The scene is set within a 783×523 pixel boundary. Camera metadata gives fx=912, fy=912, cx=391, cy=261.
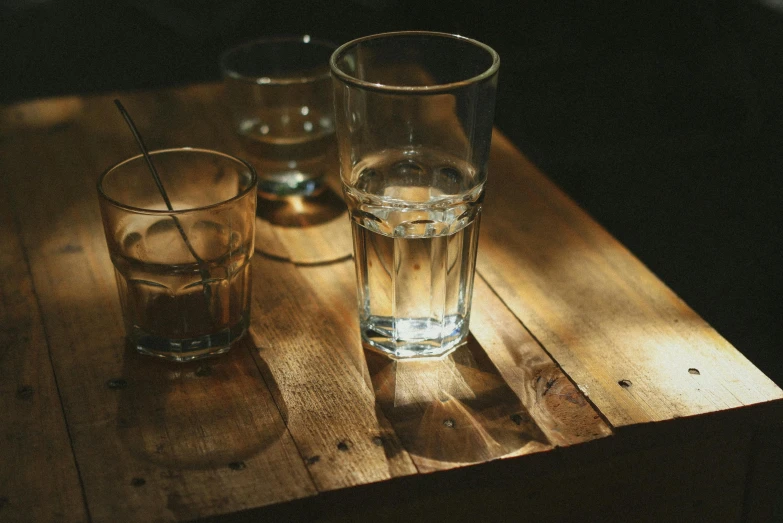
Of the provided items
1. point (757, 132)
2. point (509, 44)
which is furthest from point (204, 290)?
point (757, 132)

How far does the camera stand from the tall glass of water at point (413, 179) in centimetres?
64

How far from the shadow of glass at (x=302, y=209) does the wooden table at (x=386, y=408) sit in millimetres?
53

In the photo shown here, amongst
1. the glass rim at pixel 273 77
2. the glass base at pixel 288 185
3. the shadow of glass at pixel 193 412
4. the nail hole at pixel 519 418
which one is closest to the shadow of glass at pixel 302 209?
the glass base at pixel 288 185

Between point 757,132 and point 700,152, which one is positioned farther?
point 700,152

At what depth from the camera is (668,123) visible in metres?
1.86

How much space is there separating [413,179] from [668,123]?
1.31 meters

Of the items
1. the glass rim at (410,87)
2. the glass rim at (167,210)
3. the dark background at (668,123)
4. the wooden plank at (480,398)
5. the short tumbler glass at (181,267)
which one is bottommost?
the dark background at (668,123)

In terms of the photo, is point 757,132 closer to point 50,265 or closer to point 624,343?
point 624,343

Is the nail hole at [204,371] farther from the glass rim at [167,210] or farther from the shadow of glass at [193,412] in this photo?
the glass rim at [167,210]

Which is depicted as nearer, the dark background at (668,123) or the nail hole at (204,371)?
the nail hole at (204,371)

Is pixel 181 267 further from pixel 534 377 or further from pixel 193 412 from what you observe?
pixel 534 377

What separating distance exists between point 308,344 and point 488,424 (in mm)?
171

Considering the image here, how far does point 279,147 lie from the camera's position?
3.20 ft

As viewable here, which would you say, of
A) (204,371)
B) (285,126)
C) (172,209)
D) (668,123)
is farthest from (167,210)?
(668,123)
